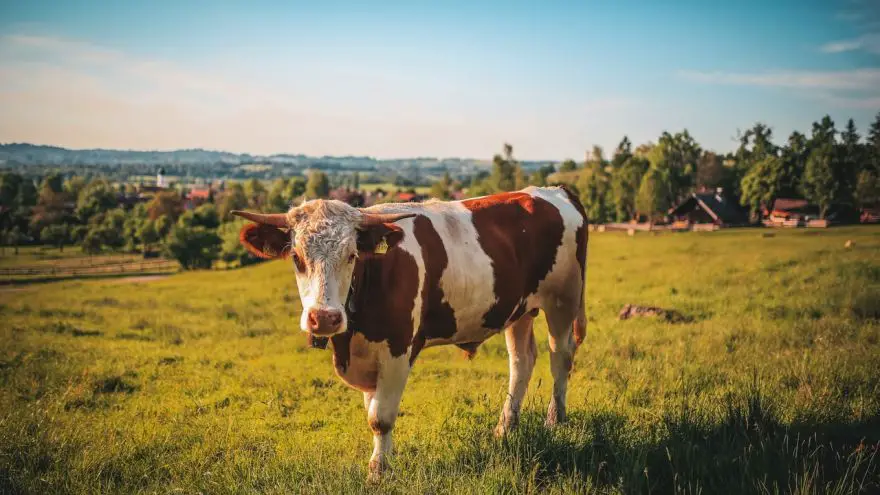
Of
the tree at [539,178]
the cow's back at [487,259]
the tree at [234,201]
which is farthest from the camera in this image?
the tree at [234,201]

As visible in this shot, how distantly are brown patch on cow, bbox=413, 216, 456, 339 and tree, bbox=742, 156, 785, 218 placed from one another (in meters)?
58.0

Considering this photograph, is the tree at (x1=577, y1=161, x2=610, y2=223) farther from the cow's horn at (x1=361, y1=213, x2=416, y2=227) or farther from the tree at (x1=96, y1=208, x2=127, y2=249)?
the tree at (x1=96, y1=208, x2=127, y2=249)

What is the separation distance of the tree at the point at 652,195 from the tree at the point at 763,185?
8232 millimetres

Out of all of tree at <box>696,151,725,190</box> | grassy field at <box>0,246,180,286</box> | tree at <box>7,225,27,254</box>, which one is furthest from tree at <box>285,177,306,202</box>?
tree at <box>696,151,725,190</box>

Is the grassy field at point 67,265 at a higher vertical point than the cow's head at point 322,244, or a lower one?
lower

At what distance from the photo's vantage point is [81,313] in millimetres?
20312

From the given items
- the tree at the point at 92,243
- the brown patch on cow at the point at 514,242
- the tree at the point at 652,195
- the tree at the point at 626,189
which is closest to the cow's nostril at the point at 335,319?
the brown patch on cow at the point at 514,242

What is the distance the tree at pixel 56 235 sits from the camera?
2782 inches

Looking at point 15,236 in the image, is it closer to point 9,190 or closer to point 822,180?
point 9,190

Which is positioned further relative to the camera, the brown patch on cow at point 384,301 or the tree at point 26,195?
the tree at point 26,195

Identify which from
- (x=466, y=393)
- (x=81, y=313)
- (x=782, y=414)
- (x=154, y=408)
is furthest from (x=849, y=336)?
(x=81, y=313)

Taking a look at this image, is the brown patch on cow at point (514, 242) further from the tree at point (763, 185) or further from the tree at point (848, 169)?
the tree at point (763, 185)

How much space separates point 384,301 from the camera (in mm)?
4973

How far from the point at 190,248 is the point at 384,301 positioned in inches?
2924
